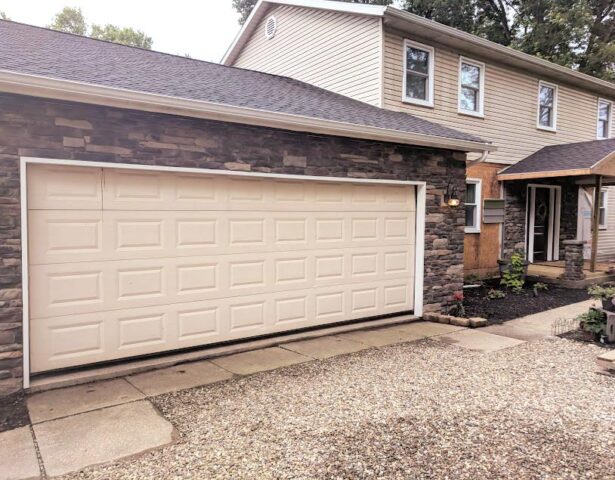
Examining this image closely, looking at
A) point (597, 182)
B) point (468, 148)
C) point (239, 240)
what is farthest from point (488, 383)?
point (597, 182)

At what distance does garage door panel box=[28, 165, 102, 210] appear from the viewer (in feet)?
14.0

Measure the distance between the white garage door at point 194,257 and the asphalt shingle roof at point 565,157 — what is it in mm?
5352

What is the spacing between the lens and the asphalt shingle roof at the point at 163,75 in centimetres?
471

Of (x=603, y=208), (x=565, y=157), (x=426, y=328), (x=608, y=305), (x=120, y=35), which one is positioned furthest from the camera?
(x=120, y=35)

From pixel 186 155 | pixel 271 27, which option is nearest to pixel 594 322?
pixel 186 155

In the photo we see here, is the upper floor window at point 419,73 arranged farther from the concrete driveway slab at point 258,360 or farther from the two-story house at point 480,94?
the concrete driveway slab at point 258,360

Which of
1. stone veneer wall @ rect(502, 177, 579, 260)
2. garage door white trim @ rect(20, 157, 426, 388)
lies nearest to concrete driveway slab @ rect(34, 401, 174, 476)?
garage door white trim @ rect(20, 157, 426, 388)

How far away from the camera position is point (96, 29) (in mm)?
27266

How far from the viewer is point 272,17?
12.4m

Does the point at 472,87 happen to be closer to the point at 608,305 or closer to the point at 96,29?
the point at 608,305

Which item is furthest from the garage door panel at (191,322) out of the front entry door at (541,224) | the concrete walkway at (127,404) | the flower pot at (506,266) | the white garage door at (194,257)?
the front entry door at (541,224)

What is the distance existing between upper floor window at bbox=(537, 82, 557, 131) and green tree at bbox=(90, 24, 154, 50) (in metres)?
22.2

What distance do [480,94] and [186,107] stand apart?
8502mm

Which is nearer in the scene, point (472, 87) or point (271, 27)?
point (472, 87)
